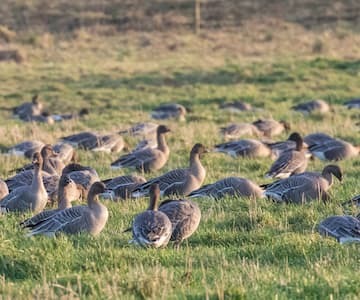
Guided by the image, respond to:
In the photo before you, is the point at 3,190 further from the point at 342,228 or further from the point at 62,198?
the point at 342,228

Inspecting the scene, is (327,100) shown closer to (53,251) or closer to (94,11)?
(53,251)

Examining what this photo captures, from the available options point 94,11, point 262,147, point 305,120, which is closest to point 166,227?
point 262,147

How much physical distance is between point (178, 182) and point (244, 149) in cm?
383

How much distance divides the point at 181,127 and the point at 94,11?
30324 mm

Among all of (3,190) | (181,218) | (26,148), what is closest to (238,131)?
(26,148)

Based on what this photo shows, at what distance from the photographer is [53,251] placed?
7887mm

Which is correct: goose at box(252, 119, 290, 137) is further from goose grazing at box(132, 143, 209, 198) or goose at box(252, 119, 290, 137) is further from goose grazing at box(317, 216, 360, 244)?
goose grazing at box(317, 216, 360, 244)

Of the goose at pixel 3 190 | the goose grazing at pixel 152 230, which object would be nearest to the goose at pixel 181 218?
the goose grazing at pixel 152 230

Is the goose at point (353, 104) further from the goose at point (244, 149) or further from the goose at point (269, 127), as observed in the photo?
the goose at point (244, 149)

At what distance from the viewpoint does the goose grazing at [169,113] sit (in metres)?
21.7

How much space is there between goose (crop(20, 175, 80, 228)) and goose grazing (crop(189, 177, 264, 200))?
63.9 inches

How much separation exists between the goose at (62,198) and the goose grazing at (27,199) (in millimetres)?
247

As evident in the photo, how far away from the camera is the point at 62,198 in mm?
10406

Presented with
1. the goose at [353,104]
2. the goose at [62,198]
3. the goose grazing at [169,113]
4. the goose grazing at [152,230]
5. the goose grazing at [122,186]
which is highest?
the goose grazing at [152,230]
